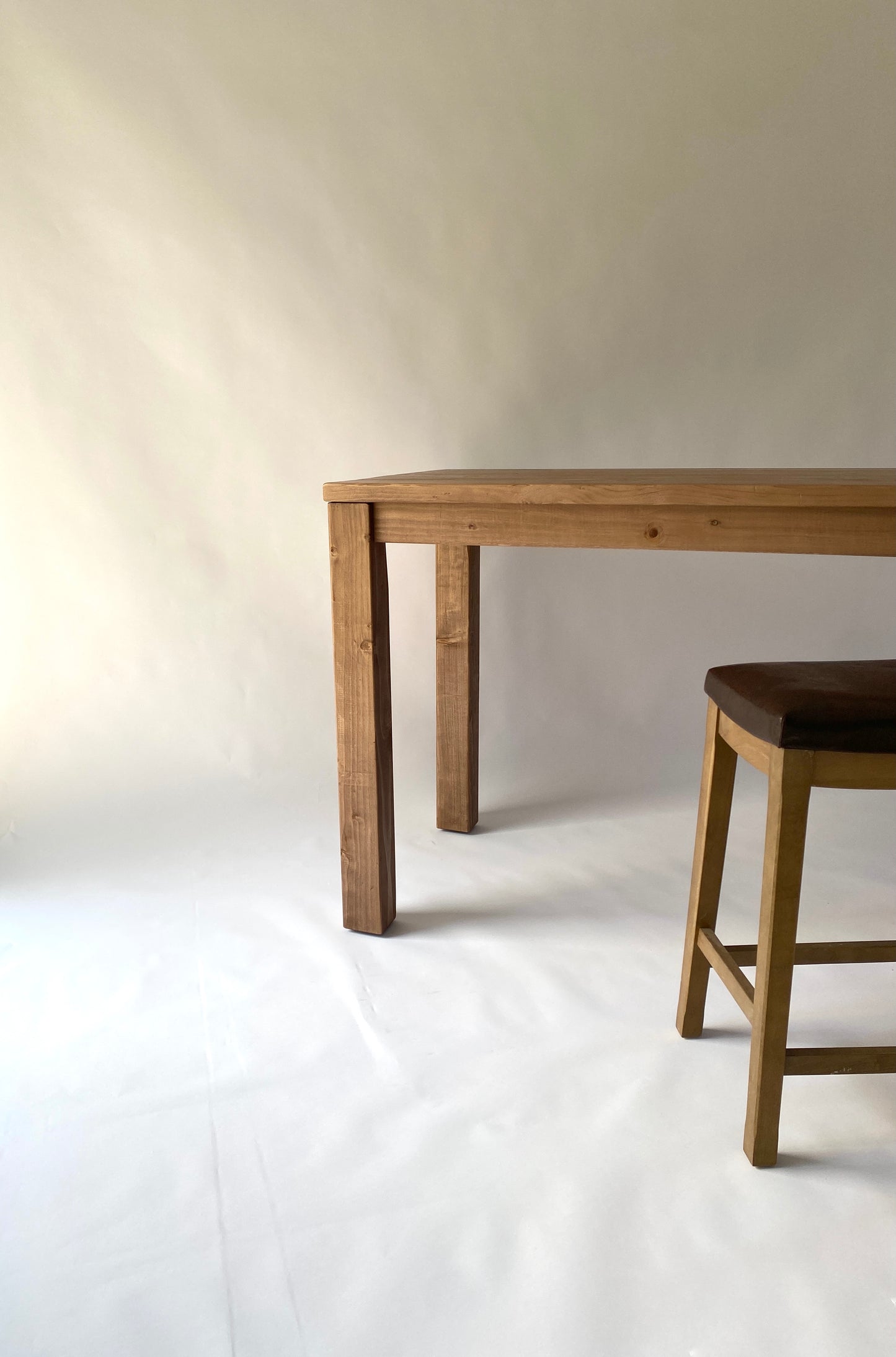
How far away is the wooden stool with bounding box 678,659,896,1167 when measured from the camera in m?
1.16

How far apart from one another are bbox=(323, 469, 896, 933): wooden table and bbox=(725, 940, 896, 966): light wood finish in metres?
0.56

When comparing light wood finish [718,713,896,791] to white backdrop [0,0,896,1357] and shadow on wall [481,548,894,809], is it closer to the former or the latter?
white backdrop [0,0,896,1357]

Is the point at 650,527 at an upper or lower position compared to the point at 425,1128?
upper

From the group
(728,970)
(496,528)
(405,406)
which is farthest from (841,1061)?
(405,406)

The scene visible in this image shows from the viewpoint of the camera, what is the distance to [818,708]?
116cm

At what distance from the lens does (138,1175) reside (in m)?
1.25

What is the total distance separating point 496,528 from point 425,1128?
36.7 inches

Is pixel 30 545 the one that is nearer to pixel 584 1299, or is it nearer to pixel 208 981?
pixel 208 981

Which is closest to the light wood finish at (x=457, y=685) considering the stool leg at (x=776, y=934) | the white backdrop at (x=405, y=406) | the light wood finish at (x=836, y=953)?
the white backdrop at (x=405, y=406)

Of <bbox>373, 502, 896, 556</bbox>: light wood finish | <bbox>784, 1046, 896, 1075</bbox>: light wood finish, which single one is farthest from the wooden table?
<bbox>784, 1046, 896, 1075</bbox>: light wood finish

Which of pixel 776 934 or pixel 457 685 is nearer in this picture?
pixel 776 934

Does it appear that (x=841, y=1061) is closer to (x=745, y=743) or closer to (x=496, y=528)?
(x=745, y=743)

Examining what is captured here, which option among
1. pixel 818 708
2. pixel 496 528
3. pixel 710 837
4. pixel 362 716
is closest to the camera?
pixel 818 708

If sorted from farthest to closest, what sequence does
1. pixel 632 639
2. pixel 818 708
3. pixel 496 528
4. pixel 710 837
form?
1. pixel 632 639
2. pixel 496 528
3. pixel 710 837
4. pixel 818 708
